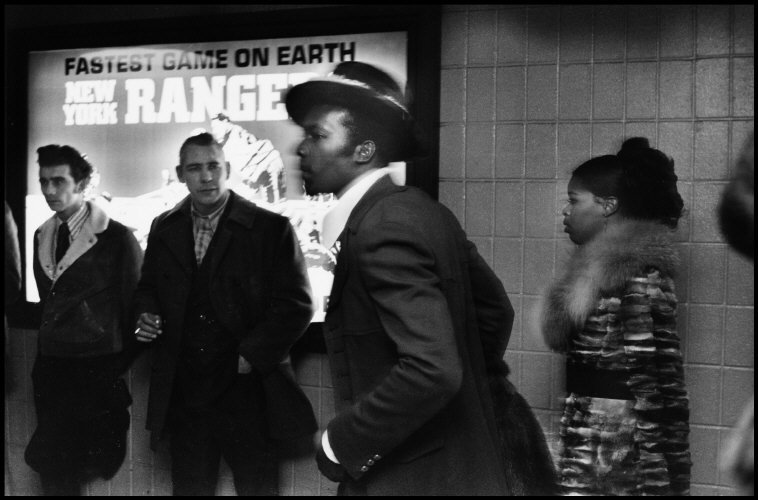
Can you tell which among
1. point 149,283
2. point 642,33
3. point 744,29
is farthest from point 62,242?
point 744,29

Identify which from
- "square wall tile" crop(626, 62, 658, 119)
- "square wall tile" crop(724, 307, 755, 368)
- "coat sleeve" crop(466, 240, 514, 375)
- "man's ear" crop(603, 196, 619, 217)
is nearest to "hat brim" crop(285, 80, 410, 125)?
"coat sleeve" crop(466, 240, 514, 375)

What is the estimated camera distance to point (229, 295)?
14.6ft

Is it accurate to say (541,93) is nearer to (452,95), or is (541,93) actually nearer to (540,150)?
(540,150)

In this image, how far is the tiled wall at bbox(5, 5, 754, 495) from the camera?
3.92 meters

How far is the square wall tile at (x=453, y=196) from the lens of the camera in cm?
427

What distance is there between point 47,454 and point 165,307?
3.67ft

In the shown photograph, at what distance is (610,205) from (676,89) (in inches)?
23.8

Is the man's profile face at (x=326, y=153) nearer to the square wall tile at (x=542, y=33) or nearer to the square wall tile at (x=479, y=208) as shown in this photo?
the square wall tile at (x=479, y=208)

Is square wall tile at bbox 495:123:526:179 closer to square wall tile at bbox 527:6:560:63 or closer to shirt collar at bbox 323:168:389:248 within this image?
square wall tile at bbox 527:6:560:63

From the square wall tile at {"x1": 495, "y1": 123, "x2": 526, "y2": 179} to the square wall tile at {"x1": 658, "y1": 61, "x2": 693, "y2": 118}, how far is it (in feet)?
2.00

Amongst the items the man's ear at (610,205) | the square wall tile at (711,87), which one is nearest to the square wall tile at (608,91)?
the square wall tile at (711,87)

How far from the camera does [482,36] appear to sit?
166 inches

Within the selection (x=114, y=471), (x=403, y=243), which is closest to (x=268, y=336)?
(x=114, y=471)

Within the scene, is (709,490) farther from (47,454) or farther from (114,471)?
(47,454)
